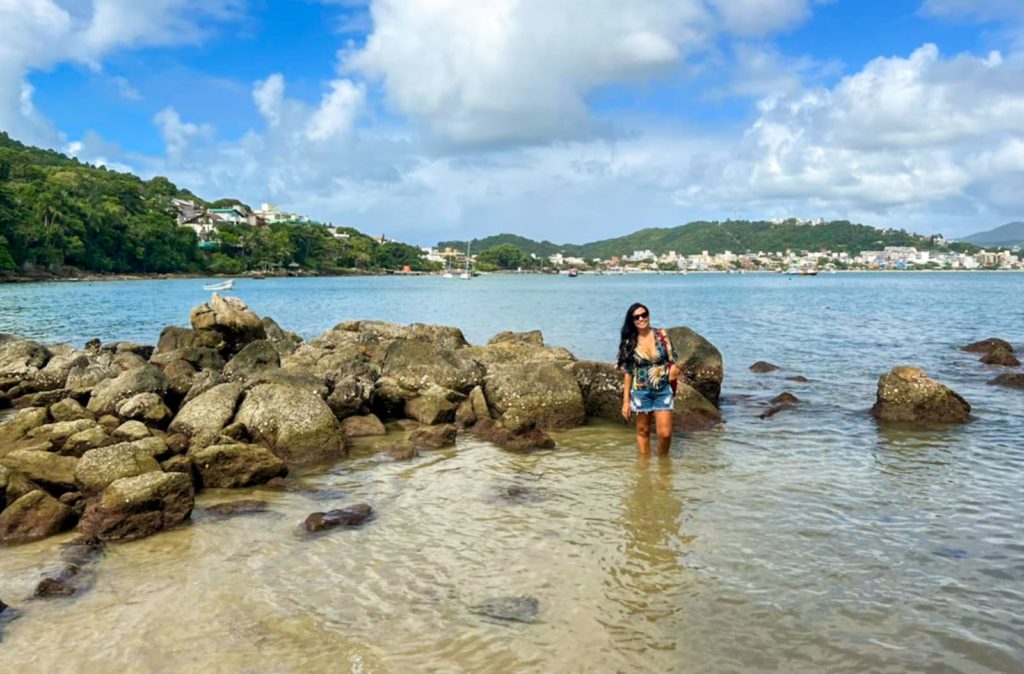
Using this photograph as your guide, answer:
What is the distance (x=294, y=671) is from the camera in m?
5.40

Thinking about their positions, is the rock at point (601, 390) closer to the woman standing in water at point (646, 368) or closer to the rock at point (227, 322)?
the woman standing in water at point (646, 368)

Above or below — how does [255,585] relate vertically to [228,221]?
below

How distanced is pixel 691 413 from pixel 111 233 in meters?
131

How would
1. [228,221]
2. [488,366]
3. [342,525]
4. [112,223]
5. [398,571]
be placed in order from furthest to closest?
[228,221] → [112,223] → [488,366] → [342,525] → [398,571]

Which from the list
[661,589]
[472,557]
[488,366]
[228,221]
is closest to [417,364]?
[488,366]

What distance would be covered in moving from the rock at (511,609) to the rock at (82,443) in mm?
7315

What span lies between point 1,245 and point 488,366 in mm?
103053

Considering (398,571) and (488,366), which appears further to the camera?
(488,366)

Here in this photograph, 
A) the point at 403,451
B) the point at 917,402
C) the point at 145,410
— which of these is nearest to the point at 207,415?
the point at 145,410

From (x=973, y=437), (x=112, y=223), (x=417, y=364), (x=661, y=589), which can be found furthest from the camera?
(x=112, y=223)

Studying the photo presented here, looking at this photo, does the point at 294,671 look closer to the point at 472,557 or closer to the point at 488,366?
the point at 472,557

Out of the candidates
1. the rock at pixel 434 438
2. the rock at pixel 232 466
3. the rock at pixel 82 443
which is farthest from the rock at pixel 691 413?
the rock at pixel 82 443

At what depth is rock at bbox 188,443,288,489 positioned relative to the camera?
10.2 meters

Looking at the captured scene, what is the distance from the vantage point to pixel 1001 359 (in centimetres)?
2327
